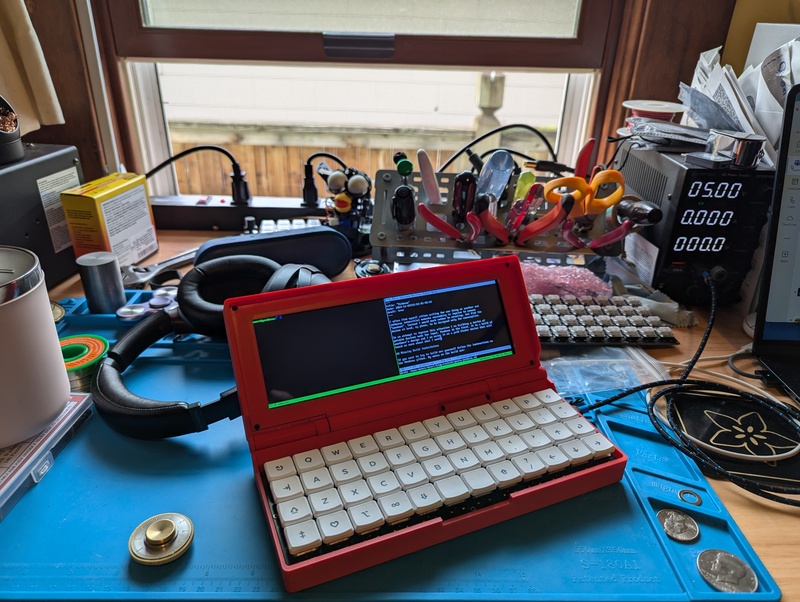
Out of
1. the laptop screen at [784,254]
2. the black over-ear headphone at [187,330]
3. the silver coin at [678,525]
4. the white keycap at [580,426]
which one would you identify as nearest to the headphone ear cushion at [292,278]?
the black over-ear headphone at [187,330]

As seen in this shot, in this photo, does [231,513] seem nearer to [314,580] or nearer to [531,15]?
[314,580]

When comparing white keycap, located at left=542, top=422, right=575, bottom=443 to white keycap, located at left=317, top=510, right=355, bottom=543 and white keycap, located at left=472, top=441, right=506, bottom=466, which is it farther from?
white keycap, located at left=317, top=510, right=355, bottom=543

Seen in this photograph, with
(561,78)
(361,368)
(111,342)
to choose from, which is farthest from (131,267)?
(561,78)

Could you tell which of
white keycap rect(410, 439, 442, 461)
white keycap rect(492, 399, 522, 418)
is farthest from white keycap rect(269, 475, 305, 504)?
white keycap rect(492, 399, 522, 418)

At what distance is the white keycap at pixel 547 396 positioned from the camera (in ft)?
1.94

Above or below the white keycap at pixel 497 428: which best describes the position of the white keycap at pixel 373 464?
below

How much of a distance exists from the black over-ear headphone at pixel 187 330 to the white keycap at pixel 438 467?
213mm

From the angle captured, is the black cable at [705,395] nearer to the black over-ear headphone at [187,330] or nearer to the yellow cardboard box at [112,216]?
the black over-ear headphone at [187,330]

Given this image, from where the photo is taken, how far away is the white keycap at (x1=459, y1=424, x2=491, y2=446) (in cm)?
53

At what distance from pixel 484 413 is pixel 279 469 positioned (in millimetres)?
215

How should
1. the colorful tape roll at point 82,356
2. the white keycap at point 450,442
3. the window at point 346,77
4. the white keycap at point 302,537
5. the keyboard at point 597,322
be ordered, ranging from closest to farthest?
the white keycap at point 302,537 → the white keycap at point 450,442 → the colorful tape roll at point 82,356 → the keyboard at point 597,322 → the window at point 346,77

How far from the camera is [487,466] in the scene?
0.51 meters

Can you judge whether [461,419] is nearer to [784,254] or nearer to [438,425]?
[438,425]

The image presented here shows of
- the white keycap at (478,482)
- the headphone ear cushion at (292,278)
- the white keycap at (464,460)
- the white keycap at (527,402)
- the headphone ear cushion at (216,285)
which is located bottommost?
the white keycap at (478,482)
